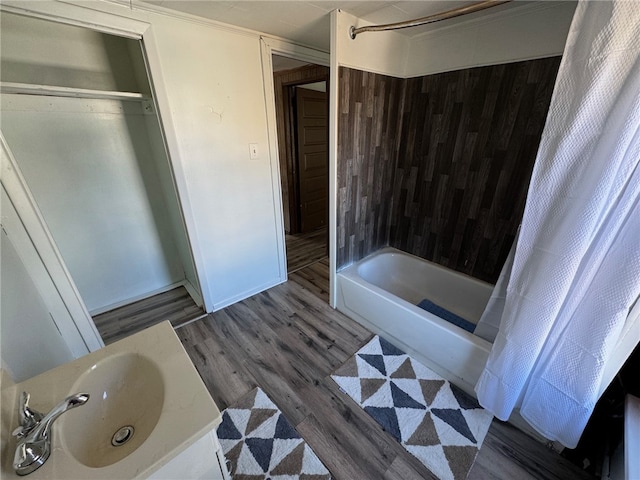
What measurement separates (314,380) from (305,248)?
1.97 metres

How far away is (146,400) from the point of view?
0.81 metres

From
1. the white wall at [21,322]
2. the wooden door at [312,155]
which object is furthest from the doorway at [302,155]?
the white wall at [21,322]

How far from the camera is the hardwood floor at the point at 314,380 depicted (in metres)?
1.18

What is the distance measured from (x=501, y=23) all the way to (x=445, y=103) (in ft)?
1.58

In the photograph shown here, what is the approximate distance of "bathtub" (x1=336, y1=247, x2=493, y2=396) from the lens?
1451 millimetres

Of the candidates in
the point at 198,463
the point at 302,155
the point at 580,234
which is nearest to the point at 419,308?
the point at 580,234

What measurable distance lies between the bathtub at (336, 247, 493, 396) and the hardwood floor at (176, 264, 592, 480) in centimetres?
23

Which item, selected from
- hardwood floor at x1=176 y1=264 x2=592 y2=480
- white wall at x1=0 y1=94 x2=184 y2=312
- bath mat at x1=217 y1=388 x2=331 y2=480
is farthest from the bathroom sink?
white wall at x1=0 y1=94 x2=184 y2=312

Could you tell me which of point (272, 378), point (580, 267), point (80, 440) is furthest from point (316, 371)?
point (580, 267)

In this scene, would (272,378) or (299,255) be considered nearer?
(272,378)

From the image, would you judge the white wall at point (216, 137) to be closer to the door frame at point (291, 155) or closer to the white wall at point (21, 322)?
the white wall at point (21, 322)

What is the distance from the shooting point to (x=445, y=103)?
1.85 m

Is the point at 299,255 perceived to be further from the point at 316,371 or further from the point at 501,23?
the point at 501,23

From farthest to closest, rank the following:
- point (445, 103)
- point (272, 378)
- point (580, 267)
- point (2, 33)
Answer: point (445, 103) → point (272, 378) → point (2, 33) → point (580, 267)
